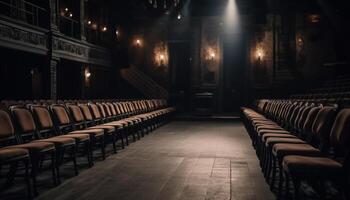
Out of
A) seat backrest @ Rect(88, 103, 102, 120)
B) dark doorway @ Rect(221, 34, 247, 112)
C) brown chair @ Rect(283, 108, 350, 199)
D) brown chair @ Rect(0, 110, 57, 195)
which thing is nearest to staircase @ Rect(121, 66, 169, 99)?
dark doorway @ Rect(221, 34, 247, 112)

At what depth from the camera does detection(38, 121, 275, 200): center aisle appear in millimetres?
3250

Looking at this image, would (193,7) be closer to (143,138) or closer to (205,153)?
(143,138)

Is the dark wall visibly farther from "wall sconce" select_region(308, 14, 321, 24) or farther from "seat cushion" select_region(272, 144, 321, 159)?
"wall sconce" select_region(308, 14, 321, 24)

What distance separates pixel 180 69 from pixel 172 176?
13.2 m

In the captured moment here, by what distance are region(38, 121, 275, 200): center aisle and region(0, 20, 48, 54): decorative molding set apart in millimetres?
5129

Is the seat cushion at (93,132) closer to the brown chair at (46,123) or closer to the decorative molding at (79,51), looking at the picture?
the brown chair at (46,123)

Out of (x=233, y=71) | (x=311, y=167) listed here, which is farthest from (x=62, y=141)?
(x=233, y=71)

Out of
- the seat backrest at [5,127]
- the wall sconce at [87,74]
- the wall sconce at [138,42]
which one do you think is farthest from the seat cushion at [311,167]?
the wall sconce at [138,42]

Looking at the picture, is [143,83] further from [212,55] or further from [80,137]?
[80,137]

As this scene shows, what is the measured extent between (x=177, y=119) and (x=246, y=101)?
12.8ft

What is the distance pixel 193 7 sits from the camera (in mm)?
15102

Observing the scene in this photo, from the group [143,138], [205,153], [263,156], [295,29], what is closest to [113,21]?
[295,29]

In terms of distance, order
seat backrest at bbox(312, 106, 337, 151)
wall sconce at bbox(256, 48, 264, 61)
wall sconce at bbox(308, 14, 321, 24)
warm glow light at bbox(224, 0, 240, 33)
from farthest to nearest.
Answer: warm glow light at bbox(224, 0, 240, 33) → wall sconce at bbox(256, 48, 264, 61) → wall sconce at bbox(308, 14, 321, 24) → seat backrest at bbox(312, 106, 337, 151)

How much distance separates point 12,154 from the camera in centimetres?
305
